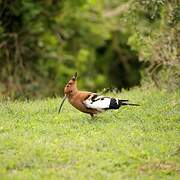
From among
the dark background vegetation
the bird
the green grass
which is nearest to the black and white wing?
the bird

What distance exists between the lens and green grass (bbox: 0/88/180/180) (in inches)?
352

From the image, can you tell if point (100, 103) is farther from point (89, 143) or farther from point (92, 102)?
point (89, 143)

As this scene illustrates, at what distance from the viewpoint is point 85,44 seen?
27625 millimetres

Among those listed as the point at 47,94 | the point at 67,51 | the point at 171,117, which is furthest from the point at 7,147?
the point at 67,51

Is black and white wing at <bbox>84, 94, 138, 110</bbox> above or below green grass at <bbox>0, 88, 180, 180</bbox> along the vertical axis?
above

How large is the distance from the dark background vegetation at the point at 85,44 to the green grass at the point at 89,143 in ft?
10.7

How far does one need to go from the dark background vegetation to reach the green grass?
10.7 feet

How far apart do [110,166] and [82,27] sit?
56.9 feet

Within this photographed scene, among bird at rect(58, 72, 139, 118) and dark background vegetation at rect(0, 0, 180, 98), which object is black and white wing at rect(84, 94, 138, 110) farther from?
dark background vegetation at rect(0, 0, 180, 98)

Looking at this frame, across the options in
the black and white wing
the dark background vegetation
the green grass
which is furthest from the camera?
the dark background vegetation

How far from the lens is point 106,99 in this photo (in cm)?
Result: 1138

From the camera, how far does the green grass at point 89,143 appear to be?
8.94m

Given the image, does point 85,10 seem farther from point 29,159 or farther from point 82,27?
point 29,159

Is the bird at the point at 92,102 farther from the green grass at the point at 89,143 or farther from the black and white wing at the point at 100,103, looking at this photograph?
the green grass at the point at 89,143
